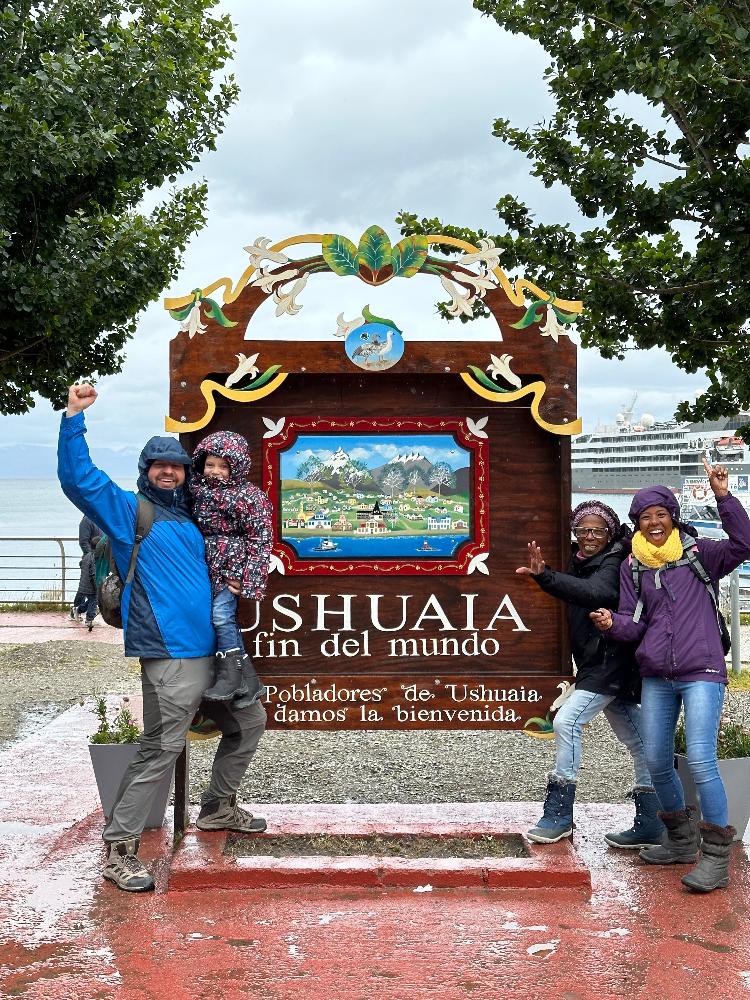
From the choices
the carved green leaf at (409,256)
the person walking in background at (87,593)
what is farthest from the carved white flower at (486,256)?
the person walking in background at (87,593)

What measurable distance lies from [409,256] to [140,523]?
196 centimetres

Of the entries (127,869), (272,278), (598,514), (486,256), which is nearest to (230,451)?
(272,278)

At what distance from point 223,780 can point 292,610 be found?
934 mm

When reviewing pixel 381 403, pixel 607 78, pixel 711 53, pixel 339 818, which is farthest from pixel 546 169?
pixel 339 818

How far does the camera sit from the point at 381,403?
573cm

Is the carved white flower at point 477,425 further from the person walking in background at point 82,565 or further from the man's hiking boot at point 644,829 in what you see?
the person walking in background at point 82,565

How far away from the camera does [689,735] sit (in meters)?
4.92

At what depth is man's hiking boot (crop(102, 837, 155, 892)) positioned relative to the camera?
15.9 ft

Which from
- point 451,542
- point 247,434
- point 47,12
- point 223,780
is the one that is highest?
point 47,12

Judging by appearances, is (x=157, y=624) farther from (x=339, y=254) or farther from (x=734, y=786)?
(x=734, y=786)

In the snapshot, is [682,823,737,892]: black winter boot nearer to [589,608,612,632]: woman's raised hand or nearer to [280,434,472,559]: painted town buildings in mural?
[589,608,612,632]: woman's raised hand

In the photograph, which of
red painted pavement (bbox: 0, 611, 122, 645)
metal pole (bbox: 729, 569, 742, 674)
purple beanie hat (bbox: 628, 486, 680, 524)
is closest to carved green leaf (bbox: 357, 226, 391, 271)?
purple beanie hat (bbox: 628, 486, 680, 524)

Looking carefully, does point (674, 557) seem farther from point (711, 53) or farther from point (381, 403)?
point (711, 53)

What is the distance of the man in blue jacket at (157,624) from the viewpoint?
4.88m
